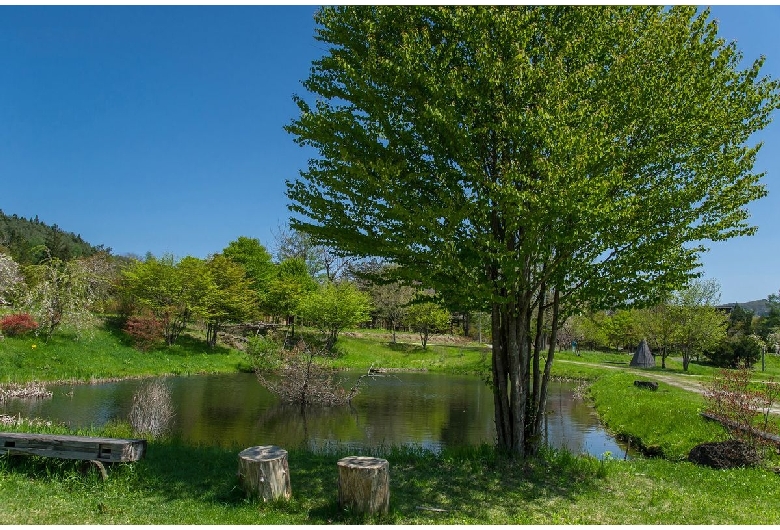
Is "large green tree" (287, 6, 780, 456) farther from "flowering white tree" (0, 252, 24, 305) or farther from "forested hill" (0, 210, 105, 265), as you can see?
"forested hill" (0, 210, 105, 265)

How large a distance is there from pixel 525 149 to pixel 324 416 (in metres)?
13.8

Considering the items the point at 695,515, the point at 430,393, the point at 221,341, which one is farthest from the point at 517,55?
the point at 221,341

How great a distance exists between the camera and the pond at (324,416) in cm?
1555

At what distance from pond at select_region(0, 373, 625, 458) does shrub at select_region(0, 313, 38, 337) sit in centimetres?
698

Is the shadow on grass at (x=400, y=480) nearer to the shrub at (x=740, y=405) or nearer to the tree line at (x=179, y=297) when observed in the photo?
the shrub at (x=740, y=405)

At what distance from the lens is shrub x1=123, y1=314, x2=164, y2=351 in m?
34.0

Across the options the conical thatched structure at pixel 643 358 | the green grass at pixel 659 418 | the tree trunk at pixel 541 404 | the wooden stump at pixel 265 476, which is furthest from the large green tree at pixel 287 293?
the wooden stump at pixel 265 476

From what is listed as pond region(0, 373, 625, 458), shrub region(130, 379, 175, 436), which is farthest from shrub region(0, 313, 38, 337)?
shrub region(130, 379, 175, 436)

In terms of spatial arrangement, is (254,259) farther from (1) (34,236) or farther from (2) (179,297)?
(1) (34,236)

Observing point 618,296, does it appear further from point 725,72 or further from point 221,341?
point 221,341

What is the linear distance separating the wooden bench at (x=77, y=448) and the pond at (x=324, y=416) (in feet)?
15.8

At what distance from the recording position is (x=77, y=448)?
7.89 m

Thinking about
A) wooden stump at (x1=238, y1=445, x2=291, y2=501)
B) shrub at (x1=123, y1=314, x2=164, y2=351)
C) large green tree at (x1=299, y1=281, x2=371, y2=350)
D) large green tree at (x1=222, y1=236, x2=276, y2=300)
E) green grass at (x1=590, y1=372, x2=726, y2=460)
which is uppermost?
large green tree at (x1=222, y1=236, x2=276, y2=300)

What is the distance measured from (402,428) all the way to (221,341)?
26387 mm
